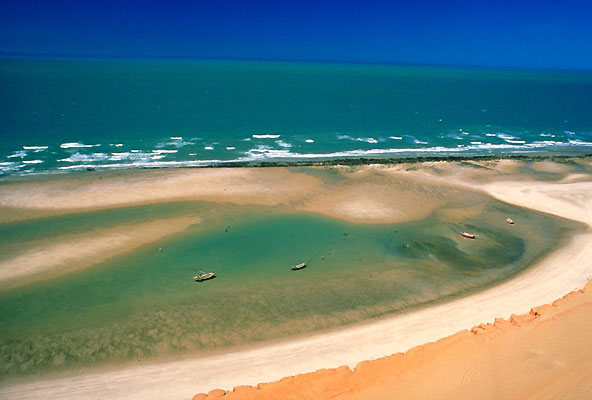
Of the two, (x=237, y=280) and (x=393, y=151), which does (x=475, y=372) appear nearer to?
(x=237, y=280)

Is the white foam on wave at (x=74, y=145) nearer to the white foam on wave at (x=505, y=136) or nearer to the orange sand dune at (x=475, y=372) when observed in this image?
the orange sand dune at (x=475, y=372)

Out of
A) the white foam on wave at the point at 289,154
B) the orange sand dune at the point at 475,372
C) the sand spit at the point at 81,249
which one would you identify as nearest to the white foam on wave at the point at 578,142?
the white foam on wave at the point at 289,154

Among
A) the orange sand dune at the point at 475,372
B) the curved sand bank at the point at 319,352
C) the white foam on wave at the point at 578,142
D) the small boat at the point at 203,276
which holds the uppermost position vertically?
the orange sand dune at the point at 475,372

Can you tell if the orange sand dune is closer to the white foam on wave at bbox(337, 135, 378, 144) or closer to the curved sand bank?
the curved sand bank

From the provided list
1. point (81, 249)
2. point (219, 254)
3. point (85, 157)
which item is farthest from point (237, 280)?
point (85, 157)

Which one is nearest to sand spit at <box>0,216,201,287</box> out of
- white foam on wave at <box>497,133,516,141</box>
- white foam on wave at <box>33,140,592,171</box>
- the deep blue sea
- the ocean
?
the ocean

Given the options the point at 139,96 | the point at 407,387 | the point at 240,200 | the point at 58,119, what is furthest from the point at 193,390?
the point at 139,96

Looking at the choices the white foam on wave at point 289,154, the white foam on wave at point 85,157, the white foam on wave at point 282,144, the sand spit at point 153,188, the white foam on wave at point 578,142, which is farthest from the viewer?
the white foam on wave at point 578,142
